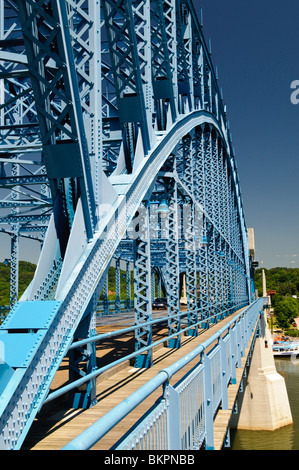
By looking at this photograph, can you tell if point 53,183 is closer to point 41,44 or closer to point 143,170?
point 41,44

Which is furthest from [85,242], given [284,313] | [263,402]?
[284,313]

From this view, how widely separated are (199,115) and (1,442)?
1690 centimetres

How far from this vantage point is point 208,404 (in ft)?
19.2

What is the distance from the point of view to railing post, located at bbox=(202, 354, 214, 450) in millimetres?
5671

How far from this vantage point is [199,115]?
62.1ft

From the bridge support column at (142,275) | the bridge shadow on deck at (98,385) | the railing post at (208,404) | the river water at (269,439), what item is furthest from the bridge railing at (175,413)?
the river water at (269,439)

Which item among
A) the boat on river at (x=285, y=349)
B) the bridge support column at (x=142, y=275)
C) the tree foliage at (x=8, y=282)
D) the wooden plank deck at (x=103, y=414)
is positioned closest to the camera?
the wooden plank deck at (x=103, y=414)

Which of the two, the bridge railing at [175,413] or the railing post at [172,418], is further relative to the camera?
the railing post at [172,418]

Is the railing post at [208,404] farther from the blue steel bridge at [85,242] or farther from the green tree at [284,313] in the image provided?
the green tree at [284,313]

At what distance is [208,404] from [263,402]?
1063 inches

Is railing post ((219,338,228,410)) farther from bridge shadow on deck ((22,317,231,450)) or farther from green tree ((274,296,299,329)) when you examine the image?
green tree ((274,296,299,329))

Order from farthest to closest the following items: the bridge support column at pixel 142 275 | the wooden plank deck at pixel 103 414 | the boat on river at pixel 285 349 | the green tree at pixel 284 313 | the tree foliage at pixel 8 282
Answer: the green tree at pixel 284 313 < the boat on river at pixel 285 349 < the tree foliage at pixel 8 282 < the bridge support column at pixel 142 275 < the wooden plank deck at pixel 103 414

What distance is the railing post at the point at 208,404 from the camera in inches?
223
